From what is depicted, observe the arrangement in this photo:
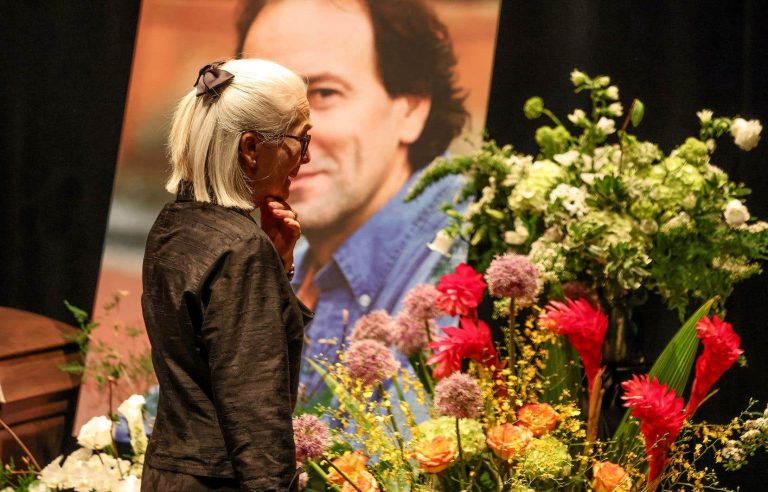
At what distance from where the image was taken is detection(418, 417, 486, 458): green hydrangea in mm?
1603

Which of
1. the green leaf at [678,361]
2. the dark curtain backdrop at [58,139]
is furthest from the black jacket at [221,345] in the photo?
the dark curtain backdrop at [58,139]

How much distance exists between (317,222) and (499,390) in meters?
1.30

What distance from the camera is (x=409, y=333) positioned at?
6.29 feet

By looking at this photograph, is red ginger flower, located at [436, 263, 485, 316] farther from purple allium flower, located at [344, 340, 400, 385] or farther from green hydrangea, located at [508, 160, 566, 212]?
green hydrangea, located at [508, 160, 566, 212]

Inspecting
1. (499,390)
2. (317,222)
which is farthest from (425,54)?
(499,390)

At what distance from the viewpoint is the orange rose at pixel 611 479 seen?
1.53 metres

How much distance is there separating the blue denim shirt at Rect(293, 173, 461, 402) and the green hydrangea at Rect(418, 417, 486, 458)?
1.23 meters

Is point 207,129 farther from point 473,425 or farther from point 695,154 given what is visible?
point 695,154

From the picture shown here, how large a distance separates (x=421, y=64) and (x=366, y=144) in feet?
0.94

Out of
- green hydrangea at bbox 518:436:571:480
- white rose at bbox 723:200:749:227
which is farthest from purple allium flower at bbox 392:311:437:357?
white rose at bbox 723:200:749:227

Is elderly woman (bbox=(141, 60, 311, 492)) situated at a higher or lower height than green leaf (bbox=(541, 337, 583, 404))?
higher

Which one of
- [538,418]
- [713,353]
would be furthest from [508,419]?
[713,353]

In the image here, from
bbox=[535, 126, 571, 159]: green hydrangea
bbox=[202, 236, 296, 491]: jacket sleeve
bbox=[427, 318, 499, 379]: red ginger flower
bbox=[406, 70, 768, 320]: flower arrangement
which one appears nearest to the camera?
bbox=[202, 236, 296, 491]: jacket sleeve

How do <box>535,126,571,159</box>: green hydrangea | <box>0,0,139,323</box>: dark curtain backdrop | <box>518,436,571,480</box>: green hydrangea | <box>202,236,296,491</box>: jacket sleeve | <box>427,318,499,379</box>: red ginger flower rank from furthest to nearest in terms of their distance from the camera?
1. <box>0,0,139,323</box>: dark curtain backdrop
2. <box>535,126,571,159</box>: green hydrangea
3. <box>427,318,499,379</box>: red ginger flower
4. <box>518,436,571,480</box>: green hydrangea
5. <box>202,236,296,491</box>: jacket sleeve
